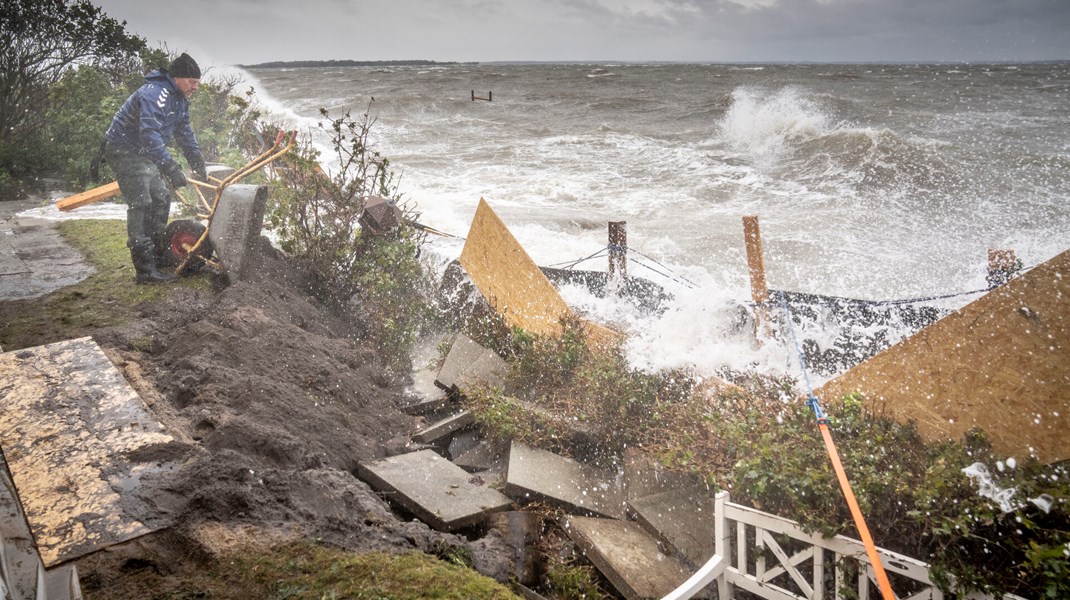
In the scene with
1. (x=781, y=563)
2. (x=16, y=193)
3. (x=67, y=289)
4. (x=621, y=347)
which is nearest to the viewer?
(x=781, y=563)

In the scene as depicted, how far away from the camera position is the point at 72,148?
8.84 m

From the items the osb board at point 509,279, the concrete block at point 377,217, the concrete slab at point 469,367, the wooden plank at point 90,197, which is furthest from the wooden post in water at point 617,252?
the wooden plank at point 90,197

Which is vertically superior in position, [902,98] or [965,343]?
[902,98]

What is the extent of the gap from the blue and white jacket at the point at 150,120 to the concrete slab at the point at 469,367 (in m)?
3.18

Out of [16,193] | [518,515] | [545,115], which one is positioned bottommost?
[518,515]

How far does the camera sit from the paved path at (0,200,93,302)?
18.4 ft

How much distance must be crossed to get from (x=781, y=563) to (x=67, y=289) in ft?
19.9

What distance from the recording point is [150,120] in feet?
18.8

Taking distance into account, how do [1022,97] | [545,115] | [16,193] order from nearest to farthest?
[16,193] < [545,115] < [1022,97]

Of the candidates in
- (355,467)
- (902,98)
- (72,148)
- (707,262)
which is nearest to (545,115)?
(902,98)

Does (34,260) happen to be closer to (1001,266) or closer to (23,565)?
(23,565)

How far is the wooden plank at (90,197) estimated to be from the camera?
23.2 ft

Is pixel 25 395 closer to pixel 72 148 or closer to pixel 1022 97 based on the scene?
pixel 72 148

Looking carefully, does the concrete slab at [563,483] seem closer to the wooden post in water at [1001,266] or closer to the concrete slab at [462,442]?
the concrete slab at [462,442]
